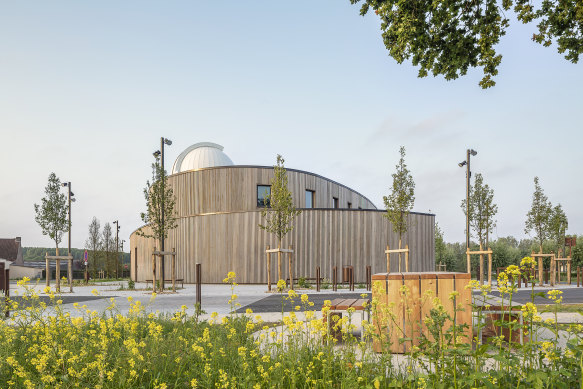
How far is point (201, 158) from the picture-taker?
39562 millimetres

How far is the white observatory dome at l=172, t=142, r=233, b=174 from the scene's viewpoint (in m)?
39.2

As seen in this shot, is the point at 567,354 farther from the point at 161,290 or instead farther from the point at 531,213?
the point at 531,213

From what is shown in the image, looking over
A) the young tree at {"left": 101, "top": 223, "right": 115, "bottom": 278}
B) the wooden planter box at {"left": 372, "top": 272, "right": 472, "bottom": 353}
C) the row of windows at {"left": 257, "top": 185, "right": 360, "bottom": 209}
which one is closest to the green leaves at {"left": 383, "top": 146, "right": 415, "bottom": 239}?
the row of windows at {"left": 257, "top": 185, "right": 360, "bottom": 209}

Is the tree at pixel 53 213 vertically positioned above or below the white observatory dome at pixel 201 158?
below

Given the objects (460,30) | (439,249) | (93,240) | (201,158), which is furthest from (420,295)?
(93,240)

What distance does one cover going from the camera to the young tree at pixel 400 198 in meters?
21.7

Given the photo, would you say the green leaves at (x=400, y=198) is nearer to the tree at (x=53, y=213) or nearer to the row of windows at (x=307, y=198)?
the row of windows at (x=307, y=198)

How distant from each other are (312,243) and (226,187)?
26.5ft

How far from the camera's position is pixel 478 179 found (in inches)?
1069

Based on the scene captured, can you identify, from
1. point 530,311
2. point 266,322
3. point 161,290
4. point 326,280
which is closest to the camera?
point 530,311

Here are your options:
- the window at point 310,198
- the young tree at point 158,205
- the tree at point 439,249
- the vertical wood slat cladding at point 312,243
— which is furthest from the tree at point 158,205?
the tree at point 439,249

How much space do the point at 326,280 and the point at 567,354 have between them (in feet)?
71.6

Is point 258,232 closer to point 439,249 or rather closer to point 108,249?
point 439,249

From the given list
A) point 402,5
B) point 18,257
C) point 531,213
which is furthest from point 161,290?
point 18,257
